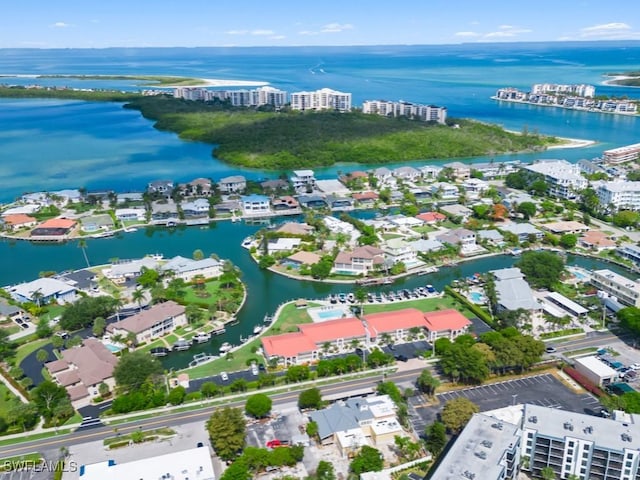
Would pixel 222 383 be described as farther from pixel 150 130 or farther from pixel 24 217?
pixel 150 130

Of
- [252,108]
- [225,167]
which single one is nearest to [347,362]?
[225,167]

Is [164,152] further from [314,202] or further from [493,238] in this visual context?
[493,238]

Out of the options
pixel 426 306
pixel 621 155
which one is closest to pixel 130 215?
pixel 426 306

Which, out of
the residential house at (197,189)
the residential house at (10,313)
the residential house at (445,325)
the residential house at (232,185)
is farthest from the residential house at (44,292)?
the residential house at (232,185)

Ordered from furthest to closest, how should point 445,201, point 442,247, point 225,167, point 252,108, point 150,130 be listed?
point 252,108 < point 150,130 < point 225,167 < point 445,201 < point 442,247

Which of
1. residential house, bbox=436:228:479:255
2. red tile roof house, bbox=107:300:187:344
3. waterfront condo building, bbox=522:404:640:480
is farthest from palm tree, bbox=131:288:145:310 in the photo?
waterfront condo building, bbox=522:404:640:480
